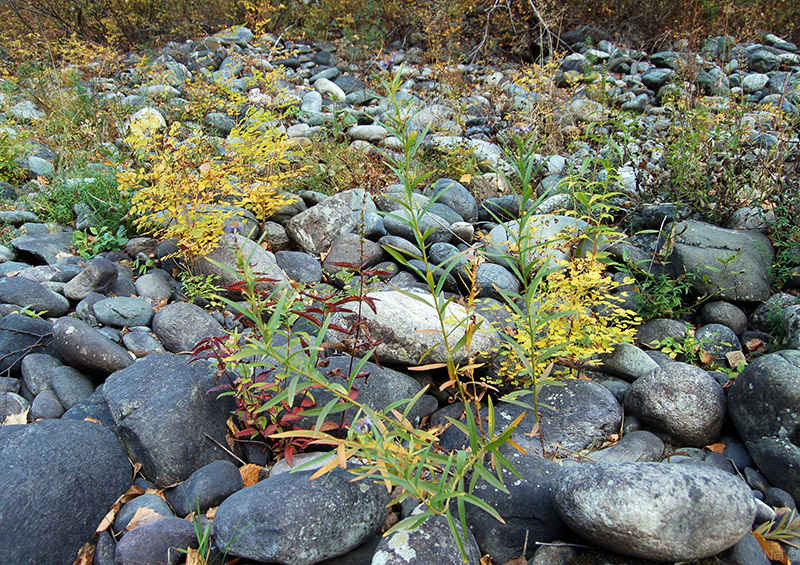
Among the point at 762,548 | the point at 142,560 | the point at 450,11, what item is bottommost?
the point at 762,548

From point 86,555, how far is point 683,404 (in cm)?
312

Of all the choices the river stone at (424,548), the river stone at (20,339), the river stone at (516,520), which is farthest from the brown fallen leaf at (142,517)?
the river stone at (516,520)

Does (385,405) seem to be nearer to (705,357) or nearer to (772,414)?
(772,414)

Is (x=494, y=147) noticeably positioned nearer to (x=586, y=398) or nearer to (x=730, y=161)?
(x=730, y=161)

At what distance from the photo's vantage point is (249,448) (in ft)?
9.62

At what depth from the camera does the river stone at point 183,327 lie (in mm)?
3490

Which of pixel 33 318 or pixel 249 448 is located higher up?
pixel 33 318

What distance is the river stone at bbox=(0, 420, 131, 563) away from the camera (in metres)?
2.27

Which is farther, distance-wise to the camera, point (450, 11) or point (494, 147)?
point (450, 11)

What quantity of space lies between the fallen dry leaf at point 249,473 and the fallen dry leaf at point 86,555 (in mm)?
698

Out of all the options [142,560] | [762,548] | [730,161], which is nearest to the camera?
[142,560]

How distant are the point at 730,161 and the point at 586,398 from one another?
246 centimetres

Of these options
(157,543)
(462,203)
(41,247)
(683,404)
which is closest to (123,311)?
(41,247)

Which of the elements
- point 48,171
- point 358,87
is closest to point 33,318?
point 48,171
